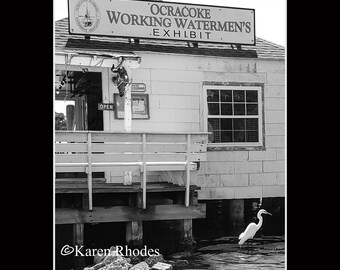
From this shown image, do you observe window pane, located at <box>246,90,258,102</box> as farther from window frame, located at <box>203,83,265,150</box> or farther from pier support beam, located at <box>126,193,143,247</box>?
pier support beam, located at <box>126,193,143,247</box>

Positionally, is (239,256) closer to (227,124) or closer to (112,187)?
(227,124)

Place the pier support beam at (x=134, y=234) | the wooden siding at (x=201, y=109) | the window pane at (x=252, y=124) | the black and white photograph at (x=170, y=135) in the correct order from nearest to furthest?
1. the pier support beam at (x=134, y=234)
2. the black and white photograph at (x=170, y=135)
3. the wooden siding at (x=201, y=109)
4. the window pane at (x=252, y=124)

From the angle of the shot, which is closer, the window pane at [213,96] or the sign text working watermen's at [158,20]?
the sign text working watermen's at [158,20]

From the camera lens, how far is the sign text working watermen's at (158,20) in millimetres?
3734

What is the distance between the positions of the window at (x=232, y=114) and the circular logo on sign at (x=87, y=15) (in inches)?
40.6

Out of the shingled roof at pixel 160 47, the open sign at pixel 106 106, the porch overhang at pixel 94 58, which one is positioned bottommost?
the open sign at pixel 106 106

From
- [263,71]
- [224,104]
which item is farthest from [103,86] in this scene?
[263,71]

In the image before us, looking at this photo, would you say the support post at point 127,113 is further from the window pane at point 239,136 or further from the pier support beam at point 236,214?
the pier support beam at point 236,214

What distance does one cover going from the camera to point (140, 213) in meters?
4.67

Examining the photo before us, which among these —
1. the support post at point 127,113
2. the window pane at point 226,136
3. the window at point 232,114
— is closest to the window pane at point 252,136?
the window at point 232,114

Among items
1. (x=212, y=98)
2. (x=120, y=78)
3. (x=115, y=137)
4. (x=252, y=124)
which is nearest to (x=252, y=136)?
(x=252, y=124)

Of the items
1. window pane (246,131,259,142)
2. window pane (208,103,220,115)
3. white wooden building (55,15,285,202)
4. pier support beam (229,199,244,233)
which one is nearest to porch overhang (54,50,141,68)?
white wooden building (55,15,285,202)
